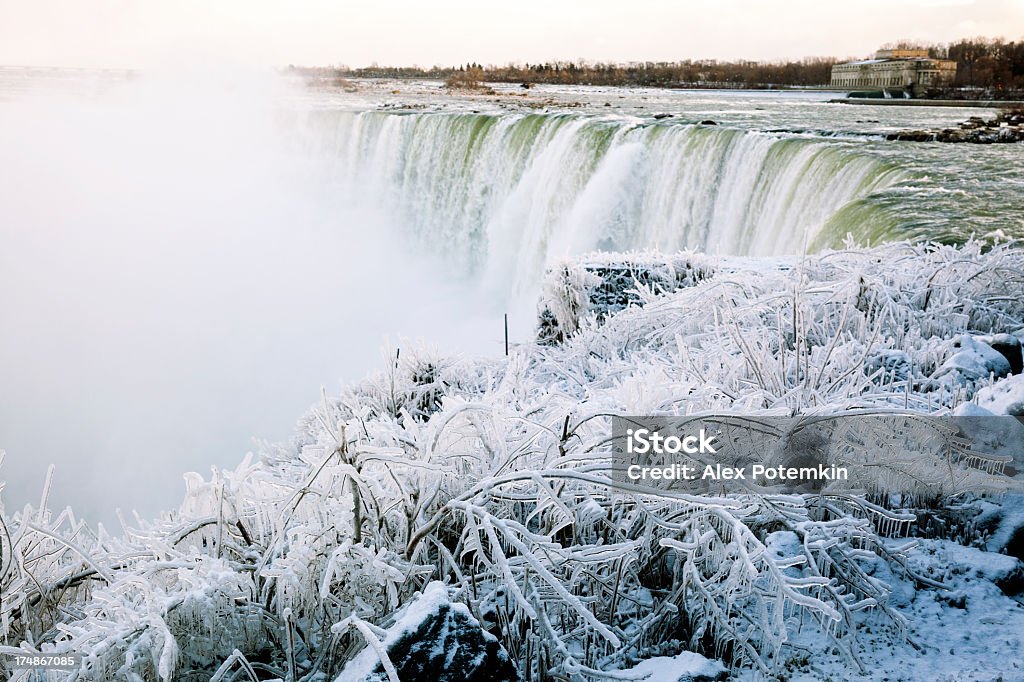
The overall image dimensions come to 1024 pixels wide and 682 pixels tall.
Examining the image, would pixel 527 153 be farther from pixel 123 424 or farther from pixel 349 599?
pixel 349 599

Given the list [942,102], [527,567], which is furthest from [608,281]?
[942,102]

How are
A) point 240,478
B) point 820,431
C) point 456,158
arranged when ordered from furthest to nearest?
point 456,158 < point 820,431 < point 240,478

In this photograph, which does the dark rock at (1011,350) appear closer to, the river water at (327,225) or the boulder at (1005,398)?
the boulder at (1005,398)

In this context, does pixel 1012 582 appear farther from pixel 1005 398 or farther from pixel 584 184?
pixel 584 184

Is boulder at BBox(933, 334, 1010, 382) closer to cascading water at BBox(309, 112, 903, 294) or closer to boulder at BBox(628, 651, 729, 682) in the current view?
boulder at BBox(628, 651, 729, 682)

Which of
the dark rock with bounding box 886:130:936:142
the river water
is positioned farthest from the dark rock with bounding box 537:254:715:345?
the dark rock with bounding box 886:130:936:142

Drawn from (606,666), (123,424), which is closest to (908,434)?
(606,666)
